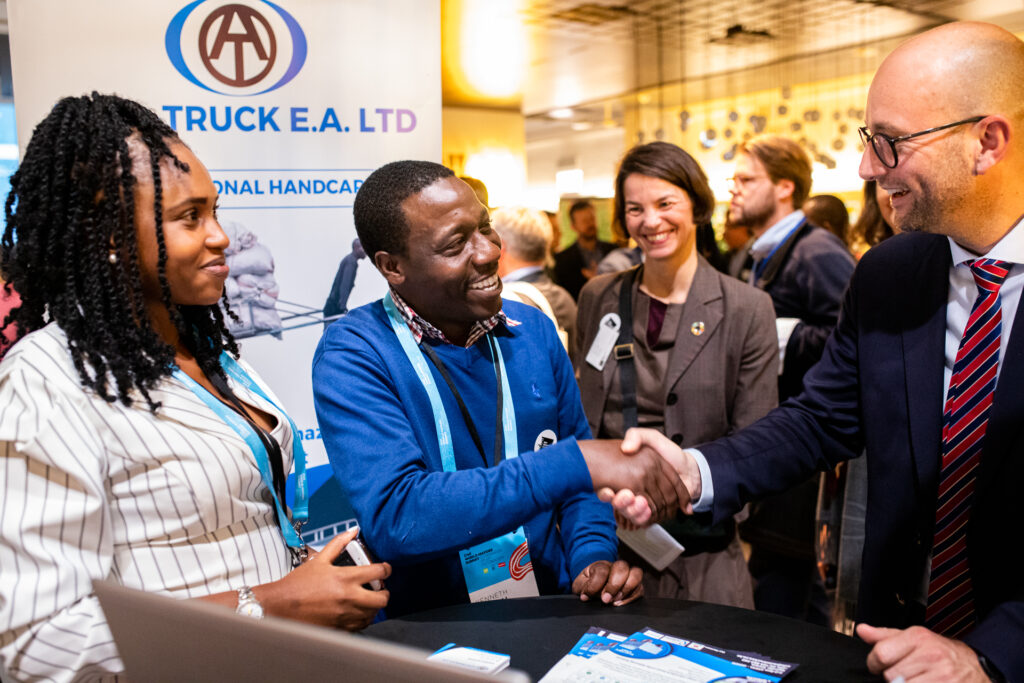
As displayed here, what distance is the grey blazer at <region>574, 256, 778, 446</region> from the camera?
2.83 m

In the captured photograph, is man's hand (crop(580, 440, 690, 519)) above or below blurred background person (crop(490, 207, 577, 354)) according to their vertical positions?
below

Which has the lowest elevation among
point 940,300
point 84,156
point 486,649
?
point 486,649

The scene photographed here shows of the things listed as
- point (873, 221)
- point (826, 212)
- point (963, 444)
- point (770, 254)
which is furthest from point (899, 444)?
point (826, 212)

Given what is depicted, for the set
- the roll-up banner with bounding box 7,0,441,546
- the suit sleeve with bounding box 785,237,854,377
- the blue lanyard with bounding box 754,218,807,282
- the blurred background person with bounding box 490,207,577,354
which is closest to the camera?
the roll-up banner with bounding box 7,0,441,546

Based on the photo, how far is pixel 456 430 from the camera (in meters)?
1.90

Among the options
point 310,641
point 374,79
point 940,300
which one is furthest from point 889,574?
point 374,79

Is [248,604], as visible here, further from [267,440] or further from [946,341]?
[946,341]

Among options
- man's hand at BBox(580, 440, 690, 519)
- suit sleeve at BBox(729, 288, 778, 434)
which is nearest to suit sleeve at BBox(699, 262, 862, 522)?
man's hand at BBox(580, 440, 690, 519)

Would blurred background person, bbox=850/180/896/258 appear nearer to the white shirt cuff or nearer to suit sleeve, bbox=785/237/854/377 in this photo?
suit sleeve, bbox=785/237/854/377

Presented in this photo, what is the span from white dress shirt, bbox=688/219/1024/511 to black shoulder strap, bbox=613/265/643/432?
49.0 inches

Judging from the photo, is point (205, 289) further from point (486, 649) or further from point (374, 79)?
point (374, 79)

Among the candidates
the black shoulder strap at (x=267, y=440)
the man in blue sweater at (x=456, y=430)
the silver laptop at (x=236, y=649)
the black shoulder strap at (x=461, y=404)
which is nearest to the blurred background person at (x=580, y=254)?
the man in blue sweater at (x=456, y=430)

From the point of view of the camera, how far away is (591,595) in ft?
5.75

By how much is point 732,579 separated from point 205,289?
2.00 m
